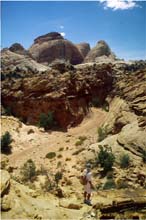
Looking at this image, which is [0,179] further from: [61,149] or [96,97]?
[96,97]

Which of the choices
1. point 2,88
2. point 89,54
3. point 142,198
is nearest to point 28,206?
point 142,198

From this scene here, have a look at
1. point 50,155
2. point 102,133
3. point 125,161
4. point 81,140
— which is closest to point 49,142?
point 81,140

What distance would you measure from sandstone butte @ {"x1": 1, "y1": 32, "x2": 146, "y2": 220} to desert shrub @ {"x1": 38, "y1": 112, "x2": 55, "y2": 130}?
0.74m

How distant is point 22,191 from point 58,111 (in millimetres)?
25385

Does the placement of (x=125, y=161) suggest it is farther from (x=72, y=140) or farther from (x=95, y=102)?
(x=95, y=102)

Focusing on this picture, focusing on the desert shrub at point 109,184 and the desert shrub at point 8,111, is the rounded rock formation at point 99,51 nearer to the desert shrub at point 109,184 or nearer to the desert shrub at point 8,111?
the desert shrub at point 8,111

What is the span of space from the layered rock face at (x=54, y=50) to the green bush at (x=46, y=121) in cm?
3941

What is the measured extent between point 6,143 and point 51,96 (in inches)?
400

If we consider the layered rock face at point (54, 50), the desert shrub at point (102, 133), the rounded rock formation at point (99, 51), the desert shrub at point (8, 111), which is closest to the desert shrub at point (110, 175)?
the desert shrub at point (102, 133)

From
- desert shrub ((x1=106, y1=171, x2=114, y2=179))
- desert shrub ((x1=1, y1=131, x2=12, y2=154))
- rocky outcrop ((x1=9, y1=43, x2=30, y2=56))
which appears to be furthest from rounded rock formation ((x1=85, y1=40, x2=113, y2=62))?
desert shrub ((x1=106, y1=171, x2=114, y2=179))

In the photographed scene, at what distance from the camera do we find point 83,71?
40219mm

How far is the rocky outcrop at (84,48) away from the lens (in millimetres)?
80000

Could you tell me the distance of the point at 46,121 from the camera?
32.2m

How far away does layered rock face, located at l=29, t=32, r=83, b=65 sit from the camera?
72625mm
